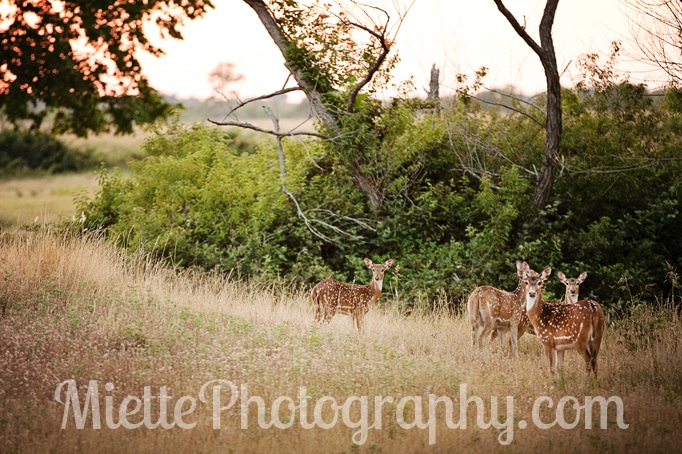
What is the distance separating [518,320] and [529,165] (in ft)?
22.6

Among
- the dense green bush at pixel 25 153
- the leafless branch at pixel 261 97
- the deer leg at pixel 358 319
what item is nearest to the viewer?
the deer leg at pixel 358 319

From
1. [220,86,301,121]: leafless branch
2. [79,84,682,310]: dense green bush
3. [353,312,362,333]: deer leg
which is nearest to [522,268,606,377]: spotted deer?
[353,312,362,333]: deer leg

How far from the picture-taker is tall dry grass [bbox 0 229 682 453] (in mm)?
7723

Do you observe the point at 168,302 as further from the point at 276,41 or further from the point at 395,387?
the point at 276,41

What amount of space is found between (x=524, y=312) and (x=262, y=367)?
3.87 meters

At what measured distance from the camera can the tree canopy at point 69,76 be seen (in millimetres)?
12008

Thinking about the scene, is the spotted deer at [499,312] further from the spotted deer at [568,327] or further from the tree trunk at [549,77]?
the tree trunk at [549,77]

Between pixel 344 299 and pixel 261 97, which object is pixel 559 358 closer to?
pixel 344 299

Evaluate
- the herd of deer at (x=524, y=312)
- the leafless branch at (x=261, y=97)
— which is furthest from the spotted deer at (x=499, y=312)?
the leafless branch at (x=261, y=97)

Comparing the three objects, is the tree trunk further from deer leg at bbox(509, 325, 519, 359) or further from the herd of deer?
deer leg at bbox(509, 325, 519, 359)

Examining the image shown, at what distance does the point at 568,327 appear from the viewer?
10.0 m

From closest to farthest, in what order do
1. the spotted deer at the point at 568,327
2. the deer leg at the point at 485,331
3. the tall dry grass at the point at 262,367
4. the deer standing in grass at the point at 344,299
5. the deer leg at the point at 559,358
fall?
the tall dry grass at the point at 262,367 → the spotted deer at the point at 568,327 → the deer leg at the point at 559,358 → the deer leg at the point at 485,331 → the deer standing in grass at the point at 344,299

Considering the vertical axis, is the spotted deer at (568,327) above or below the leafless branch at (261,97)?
below

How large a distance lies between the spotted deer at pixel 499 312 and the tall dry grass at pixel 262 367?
1.43 ft
